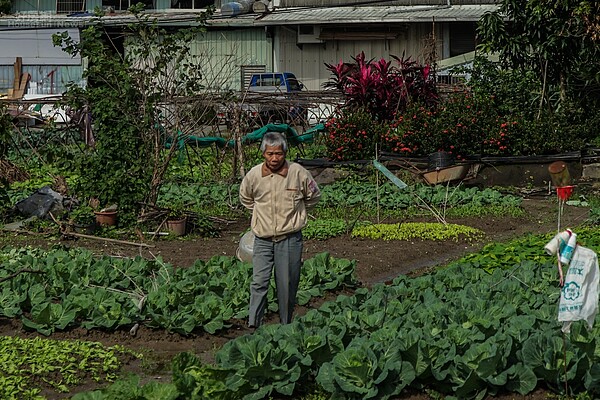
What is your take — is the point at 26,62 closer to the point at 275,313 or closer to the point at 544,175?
the point at 544,175

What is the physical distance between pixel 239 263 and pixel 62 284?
1.85 m

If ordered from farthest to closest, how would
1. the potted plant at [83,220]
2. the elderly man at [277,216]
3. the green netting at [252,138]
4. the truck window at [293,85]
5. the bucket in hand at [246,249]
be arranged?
1. the truck window at [293,85]
2. the green netting at [252,138]
3. the potted plant at [83,220]
4. the bucket in hand at [246,249]
5. the elderly man at [277,216]

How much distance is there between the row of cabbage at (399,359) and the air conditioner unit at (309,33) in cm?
2910

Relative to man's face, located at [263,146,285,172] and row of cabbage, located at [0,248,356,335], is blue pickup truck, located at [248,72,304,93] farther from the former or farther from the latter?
man's face, located at [263,146,285,172]

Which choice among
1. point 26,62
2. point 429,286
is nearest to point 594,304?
point 429,286

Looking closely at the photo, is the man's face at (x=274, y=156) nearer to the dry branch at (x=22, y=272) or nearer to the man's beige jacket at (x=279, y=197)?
the man's beige jacket at (x=279, y=197)

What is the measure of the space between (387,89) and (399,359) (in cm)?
1490

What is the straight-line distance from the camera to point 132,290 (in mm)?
10180

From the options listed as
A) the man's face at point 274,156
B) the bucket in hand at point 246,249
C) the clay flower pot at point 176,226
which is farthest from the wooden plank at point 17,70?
the man's face at point 274,156

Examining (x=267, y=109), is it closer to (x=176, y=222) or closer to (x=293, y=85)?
(x=293, y=85)

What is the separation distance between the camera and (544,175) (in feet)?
64.4

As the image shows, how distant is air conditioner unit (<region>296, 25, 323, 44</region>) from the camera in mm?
36531

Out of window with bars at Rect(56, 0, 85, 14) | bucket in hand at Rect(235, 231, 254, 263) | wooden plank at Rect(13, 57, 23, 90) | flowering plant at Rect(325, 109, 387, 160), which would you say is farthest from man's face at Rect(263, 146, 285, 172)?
window with bars at Rect(56, 0, 85, 14)

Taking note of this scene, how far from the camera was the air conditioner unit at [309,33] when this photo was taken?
36531 millimetres
